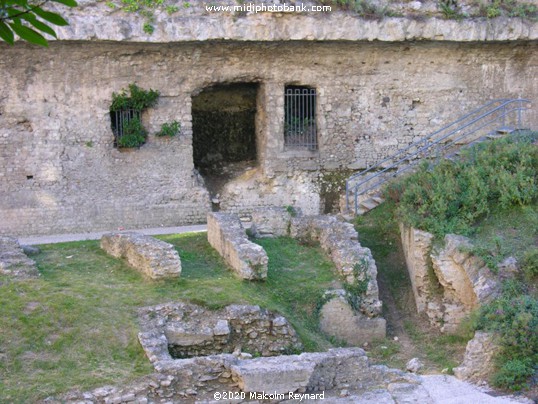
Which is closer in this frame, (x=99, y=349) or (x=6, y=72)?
(x=99, y=349)

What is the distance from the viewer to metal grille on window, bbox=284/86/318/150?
1855 centimetres

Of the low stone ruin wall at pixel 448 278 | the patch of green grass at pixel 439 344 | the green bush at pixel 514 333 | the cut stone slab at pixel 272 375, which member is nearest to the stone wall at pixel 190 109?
the low stone ruin wall at pixel 448 278

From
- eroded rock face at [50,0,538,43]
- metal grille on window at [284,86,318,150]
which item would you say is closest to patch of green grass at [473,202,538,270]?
eroded rock face at [50,0,538,43]

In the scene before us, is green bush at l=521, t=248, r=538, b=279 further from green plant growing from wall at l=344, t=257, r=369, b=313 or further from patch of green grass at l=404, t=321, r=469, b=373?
green plant growing from wall at l=344, t=257, r=369, b=313

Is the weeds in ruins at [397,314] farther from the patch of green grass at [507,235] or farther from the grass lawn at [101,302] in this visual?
the patch of green grass at [507,235]

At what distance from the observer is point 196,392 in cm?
1011

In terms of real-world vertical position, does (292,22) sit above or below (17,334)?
above

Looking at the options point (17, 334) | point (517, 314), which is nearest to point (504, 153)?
point (517, 314)

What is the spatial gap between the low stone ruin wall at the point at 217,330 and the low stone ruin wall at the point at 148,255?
91 cm

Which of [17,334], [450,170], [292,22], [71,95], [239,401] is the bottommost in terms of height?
[239,401]

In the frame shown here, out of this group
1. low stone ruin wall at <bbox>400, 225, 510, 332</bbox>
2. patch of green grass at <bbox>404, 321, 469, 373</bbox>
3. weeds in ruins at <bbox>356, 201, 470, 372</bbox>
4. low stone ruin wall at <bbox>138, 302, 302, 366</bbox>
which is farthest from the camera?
low stone ruin wall at <bbox>400, 225, 510, 332</bbox>

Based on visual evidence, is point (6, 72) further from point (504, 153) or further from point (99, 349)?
point (504, 153)

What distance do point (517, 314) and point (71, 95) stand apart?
32.4ft

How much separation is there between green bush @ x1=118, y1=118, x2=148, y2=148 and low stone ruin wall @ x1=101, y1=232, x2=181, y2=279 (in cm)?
360
